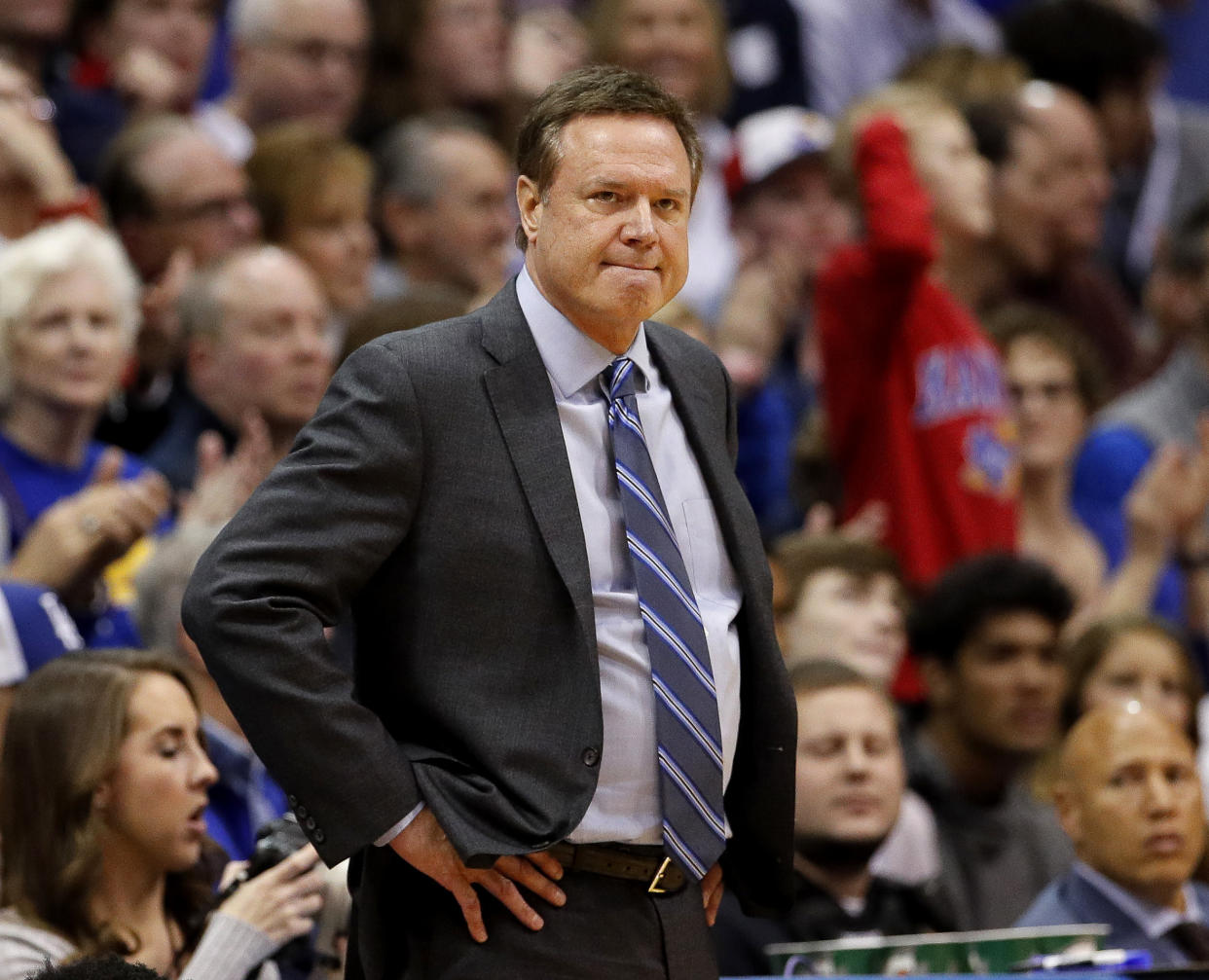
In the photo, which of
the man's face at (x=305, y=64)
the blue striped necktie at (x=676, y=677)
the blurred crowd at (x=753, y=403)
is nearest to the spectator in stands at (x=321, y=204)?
the blurred crowd at (x=753, y=403)

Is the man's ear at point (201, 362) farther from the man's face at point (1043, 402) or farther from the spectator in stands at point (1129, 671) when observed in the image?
the man's face at point (1043, 402)

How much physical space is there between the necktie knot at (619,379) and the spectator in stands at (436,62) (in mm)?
4723

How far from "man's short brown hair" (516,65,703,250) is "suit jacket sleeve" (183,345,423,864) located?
0.38m

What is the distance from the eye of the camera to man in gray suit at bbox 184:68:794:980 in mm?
2473

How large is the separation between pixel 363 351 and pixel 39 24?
13.7 ft

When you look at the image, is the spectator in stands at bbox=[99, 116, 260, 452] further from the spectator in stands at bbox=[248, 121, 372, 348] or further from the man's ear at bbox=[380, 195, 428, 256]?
the man's ear at bbox=[380, 195, 428, 256]

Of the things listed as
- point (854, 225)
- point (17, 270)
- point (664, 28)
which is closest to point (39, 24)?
point (17, 270)

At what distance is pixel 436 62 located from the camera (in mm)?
7316

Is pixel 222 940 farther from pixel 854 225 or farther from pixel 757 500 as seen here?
pixel 854 225

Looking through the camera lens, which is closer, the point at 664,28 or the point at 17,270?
the point at 17,270

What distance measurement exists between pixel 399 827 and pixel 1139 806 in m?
2.17

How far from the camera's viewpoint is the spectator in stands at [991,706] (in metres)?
5.05

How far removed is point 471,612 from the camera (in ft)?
8.35

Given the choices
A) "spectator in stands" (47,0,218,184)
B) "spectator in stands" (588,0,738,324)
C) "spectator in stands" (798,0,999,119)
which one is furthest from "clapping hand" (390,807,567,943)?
"spectator in stands" (798,0,999,119)
